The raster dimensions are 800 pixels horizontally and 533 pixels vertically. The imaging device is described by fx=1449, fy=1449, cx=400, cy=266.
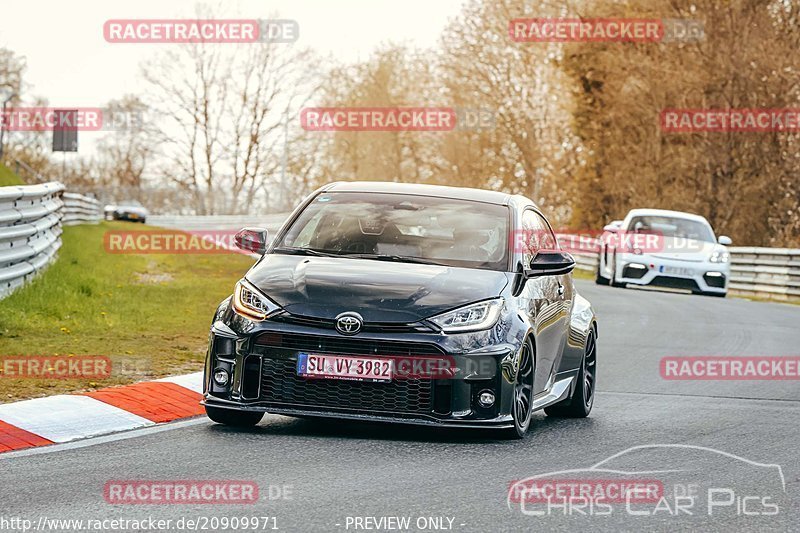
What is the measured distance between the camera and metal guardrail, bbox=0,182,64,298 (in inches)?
565

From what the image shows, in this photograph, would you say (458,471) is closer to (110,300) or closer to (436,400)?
(436,400)

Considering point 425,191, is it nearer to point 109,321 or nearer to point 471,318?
point 471,318

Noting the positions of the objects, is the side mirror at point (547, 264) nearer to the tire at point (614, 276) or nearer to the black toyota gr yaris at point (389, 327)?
the black toyota gr yaris at point (389, 327)

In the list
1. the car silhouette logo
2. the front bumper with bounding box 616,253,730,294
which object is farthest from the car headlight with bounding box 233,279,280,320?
the front bumper with bounding box 616,253,730,294

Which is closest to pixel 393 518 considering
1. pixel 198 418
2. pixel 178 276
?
pixel 198 418

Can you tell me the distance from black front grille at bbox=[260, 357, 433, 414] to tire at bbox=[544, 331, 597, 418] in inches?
80.5

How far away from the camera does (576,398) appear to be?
10.1m

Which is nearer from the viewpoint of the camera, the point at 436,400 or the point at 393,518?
the point at 393,518

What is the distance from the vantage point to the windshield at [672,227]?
2897cm

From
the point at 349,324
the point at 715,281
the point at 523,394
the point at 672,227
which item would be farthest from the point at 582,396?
the point at 672,227

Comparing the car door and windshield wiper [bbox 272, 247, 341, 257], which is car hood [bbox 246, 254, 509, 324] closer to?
windshield wiper [bbox 272, 247, 341, 257]

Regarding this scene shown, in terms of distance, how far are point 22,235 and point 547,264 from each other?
769cm

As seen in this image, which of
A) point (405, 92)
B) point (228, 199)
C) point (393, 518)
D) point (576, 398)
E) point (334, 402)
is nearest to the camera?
point (393, 518)

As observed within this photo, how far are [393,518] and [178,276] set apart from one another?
1851 cm
